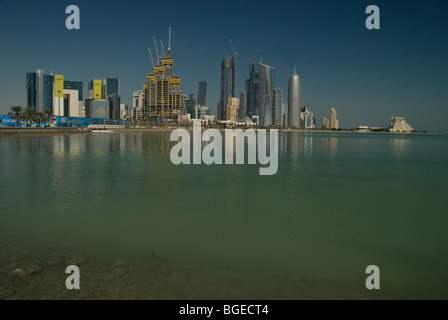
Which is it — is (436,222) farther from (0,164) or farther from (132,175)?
(0,164)

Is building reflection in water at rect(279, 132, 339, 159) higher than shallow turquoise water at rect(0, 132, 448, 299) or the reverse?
higher

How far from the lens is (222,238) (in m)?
11.5

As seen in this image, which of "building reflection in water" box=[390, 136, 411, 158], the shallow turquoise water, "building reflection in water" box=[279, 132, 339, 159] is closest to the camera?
the shallow turquoise water

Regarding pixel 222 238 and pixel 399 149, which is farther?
pixel 399 149

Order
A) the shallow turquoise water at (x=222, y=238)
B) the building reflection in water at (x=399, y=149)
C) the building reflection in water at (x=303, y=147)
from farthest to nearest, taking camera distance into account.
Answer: the building reflection in water at (x=399, y=149) < the building reflection in water at (x=303, y=147) < the shallow turquoise water at (x=222, y=238)

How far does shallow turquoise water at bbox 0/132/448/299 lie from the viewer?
7.89 m

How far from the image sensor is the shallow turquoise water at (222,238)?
25.9 ft

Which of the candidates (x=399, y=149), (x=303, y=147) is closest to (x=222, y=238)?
(x=303, y=147)

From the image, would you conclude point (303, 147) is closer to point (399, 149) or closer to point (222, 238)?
point (399, 149)

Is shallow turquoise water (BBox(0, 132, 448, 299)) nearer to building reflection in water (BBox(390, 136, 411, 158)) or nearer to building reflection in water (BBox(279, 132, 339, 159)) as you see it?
building reflection in water (BBox(279, 132, 339, 159))

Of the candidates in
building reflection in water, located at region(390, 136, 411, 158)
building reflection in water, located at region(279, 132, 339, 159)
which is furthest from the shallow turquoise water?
building reflection in water, located at region(390, 136, 411, 158)

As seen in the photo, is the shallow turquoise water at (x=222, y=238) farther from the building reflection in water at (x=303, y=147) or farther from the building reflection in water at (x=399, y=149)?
the building reflection in water at (x=399, y=149)

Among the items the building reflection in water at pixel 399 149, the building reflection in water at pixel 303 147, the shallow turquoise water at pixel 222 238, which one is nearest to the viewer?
the shallow turquoise water at pixel 222 238

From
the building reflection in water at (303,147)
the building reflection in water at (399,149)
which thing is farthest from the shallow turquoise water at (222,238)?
the building reflection in water at (399,149)
